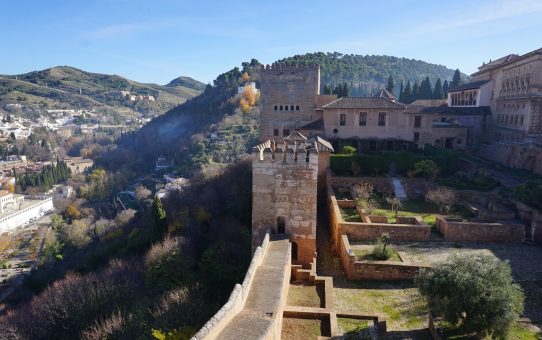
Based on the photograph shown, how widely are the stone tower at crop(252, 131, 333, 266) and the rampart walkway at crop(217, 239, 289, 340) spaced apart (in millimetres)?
1299

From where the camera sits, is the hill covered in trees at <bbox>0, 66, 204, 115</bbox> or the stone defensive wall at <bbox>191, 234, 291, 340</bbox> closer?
the stone defensive wall at <bbox>191, 234, 291, 340</bbox>

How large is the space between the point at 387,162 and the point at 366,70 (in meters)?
85.8

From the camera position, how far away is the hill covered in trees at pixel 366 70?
285ft

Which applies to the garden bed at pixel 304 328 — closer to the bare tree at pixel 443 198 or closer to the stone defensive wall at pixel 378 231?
the stone defensive wall at pixel 378 231

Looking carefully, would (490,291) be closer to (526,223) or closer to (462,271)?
(462,271)

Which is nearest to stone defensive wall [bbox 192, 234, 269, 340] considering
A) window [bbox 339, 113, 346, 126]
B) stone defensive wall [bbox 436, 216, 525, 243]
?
stone defensive wall [bbox 436, 216, 525, 243]

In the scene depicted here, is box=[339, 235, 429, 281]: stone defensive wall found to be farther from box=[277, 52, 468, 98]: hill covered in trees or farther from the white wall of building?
the white wall of building

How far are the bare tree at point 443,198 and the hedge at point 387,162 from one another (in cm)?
409

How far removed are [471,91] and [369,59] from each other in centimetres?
A: 9133

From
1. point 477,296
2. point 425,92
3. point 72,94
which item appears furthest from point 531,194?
point 72,94

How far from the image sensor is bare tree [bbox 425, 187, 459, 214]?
19375mm

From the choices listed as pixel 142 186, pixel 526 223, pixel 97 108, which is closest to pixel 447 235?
pixel 526 223

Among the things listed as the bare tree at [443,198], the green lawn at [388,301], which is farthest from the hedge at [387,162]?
the green lawn at [388,301]

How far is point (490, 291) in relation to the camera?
876 cm
